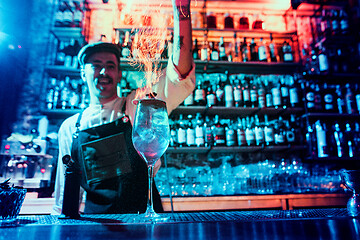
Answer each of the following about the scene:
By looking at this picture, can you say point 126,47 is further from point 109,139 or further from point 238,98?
point 109,139

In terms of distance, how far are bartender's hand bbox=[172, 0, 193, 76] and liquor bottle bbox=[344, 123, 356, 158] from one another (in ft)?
8.43

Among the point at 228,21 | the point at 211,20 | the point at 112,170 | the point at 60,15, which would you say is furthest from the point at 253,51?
the point at 112,170

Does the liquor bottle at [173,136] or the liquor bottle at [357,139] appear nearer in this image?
the liquor bottle at [173,136]

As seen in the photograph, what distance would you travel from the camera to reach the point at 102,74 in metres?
1.71

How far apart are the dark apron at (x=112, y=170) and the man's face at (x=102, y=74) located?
0.27m

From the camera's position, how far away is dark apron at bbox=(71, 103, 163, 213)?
4.65 ft

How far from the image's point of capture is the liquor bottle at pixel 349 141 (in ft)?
9.57

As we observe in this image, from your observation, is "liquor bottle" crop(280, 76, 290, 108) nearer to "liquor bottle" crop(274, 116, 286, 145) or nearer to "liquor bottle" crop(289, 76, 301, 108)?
"liquor bottle" crop(289, 76, 301, 108)

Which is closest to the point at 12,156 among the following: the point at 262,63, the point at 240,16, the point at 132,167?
the point at 132,167

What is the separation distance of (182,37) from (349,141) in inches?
108

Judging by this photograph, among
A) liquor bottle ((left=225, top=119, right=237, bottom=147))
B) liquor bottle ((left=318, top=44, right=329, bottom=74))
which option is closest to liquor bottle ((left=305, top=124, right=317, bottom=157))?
liquor bottle ((left=318, top=44, right=329, bottom=74))

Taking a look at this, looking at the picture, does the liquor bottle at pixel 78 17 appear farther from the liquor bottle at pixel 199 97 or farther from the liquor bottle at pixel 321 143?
the liquor bottle at pixel 321 143

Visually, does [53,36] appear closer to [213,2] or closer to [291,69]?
[213,2]

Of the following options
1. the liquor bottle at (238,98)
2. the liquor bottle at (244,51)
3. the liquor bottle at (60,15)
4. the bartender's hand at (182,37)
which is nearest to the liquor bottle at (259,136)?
the liquor bottle at (238,98)
